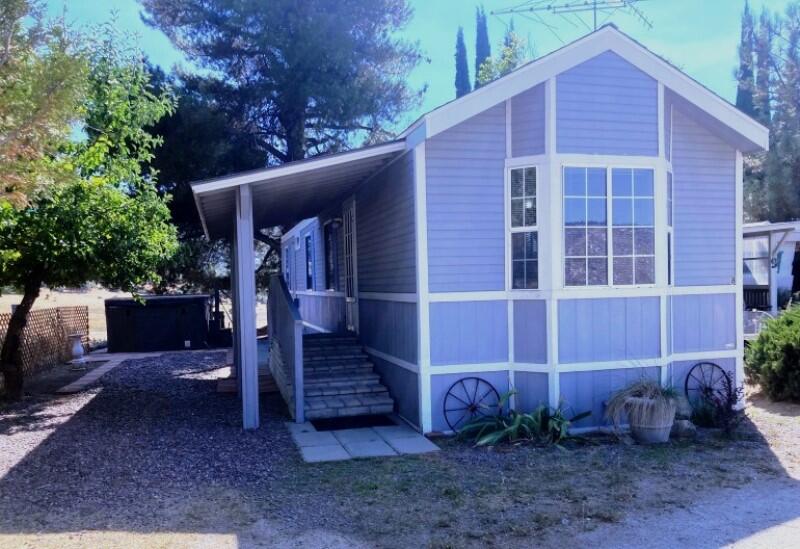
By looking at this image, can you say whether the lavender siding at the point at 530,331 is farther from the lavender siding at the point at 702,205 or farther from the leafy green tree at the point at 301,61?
the leafy green tree at the point at 301,61

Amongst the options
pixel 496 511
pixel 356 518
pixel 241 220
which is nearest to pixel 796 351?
pixel 496 511

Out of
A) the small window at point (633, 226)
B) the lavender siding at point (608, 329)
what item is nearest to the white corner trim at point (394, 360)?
the lavender siding at point (608, 329)

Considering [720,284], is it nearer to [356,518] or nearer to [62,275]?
[356,518]

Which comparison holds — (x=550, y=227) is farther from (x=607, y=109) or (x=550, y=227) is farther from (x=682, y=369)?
(x=682, y=369)

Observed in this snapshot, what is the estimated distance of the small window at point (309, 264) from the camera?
1317 cm

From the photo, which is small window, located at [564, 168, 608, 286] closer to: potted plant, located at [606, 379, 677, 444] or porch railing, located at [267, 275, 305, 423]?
potted plant, located at [606, 379, 677, 444]

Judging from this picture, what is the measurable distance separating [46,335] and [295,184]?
7.77m

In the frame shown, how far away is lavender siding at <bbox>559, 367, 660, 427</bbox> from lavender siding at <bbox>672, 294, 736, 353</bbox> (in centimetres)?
74

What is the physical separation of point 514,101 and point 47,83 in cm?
452

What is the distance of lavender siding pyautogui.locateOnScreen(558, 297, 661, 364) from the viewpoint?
6672mm

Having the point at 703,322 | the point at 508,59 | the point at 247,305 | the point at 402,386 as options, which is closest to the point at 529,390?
the point at 402,386

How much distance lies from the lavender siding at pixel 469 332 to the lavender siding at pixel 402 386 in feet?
1.54

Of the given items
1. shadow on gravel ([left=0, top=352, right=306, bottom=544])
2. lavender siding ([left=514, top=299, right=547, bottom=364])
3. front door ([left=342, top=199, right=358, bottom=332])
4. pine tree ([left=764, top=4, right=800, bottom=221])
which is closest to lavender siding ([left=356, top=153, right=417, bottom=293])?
front door ([left=342, top=199, right=358, bottom=332])

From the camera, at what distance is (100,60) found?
8781mm
